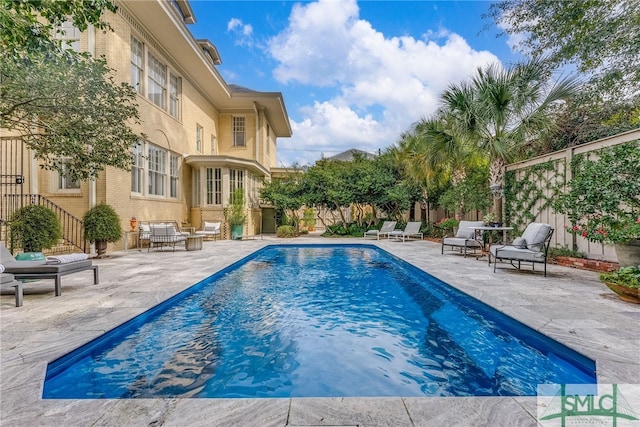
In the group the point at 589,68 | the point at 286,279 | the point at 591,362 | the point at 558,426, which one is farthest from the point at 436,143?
the point at 558,426

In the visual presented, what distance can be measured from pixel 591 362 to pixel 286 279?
17.3 ft

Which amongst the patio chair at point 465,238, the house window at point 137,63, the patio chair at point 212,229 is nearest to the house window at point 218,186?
the patio chair at point 212,229

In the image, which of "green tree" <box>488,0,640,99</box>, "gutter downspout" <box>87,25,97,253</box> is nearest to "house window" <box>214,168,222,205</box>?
"gutter downspout" <box>87,25,97,253</box>

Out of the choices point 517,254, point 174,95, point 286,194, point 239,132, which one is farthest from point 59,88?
point 239,132

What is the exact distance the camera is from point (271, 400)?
212 centimetres

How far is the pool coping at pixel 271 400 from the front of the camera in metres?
1.93

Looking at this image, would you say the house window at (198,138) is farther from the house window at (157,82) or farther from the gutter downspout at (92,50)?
the gutter downspout at (92,50)

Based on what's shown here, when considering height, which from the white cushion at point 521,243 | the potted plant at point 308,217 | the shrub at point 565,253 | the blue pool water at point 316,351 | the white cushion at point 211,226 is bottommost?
the blue pool water at point 316,351

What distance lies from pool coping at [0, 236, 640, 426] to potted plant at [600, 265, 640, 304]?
0.52 ft

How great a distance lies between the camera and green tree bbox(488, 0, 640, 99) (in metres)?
7.27

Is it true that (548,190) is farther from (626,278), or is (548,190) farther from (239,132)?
(239,132)

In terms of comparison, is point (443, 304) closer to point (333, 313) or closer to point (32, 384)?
point (333, 313)

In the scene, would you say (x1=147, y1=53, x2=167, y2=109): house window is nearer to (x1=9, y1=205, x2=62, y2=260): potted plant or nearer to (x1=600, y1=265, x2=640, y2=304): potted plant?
(x1=9, y1=205, x2=62, y2=260): potted plant

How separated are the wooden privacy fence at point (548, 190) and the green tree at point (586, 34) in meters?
2.46
